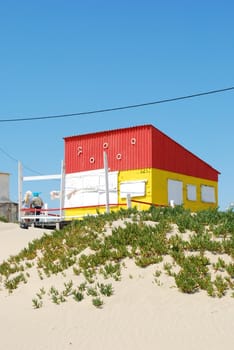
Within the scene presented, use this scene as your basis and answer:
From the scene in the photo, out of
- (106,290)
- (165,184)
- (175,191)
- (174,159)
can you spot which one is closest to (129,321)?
(106,290)

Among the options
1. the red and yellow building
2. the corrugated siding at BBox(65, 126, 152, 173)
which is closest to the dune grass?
the red and yellow building

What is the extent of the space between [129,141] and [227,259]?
797 inches

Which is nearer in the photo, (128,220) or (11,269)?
(11,269)

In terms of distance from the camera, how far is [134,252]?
38.0ft

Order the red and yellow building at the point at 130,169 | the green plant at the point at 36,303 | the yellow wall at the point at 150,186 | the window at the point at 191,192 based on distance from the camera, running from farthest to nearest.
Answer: the window at the point at 191,192 → the red and yellow building at the point at 130,169 → the yellow wall at the point at 150,186 → the green plant at the point at 36,303

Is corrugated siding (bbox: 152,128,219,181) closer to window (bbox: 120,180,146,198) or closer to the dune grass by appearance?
window (bbox: 120,180,146,198)

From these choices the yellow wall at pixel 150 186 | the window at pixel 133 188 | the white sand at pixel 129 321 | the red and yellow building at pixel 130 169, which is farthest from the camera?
the red and yellow building at pixel 130 169

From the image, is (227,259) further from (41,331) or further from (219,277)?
(41,331)

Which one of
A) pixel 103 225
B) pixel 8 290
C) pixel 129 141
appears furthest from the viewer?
pixel 129 141

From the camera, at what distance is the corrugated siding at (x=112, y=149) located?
30.0 meters

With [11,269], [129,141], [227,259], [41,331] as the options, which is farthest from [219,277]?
[129,141]

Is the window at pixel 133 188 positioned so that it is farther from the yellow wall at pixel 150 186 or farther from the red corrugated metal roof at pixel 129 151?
the red corrugated metal roof at pixel 129 151

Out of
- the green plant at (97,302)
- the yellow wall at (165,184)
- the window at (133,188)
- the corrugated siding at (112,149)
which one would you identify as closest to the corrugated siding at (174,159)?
the yellow wall at (165,184)

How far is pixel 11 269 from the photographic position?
13.2 meters
